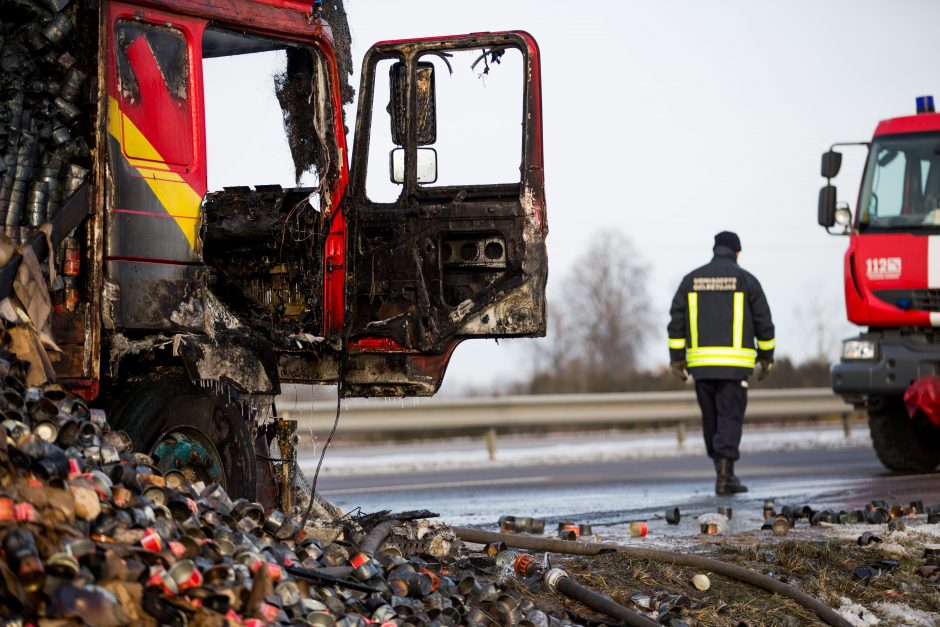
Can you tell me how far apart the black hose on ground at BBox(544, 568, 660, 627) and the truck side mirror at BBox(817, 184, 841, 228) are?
781 centimetres

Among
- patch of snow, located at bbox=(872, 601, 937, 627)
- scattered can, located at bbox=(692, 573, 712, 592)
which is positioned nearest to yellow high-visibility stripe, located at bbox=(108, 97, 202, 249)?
scattered can, located at bbox=(692, 573, 712, 592)

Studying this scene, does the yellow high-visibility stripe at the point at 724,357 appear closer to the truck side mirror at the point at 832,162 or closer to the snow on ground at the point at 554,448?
the truck side mirror at the point at 832,162

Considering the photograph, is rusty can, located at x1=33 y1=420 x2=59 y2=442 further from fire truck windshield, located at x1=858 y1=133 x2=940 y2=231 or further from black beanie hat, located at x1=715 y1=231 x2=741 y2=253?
fire truck windshield, located at x1=858 y1=133 x2=940 y2=231

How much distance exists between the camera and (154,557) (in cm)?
418

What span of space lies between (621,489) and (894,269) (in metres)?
3.39

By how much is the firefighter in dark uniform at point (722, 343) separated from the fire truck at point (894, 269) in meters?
1.63

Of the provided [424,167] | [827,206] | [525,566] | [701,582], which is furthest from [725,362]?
[525,566]

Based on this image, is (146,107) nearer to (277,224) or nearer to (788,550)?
(277,224)

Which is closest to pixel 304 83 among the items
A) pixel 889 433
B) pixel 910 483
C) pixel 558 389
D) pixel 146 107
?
pixel 146 107

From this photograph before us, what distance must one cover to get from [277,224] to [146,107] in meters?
1.53

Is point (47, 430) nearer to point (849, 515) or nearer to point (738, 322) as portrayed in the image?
point (849, 515)

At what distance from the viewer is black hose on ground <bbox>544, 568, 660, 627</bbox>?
17.6ft

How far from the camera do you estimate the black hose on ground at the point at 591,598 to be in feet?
17.6

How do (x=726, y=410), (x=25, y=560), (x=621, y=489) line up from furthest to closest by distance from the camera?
1. (x=621, y=489)
2. (x=726, y=410)
3. (x=25, y=560)
